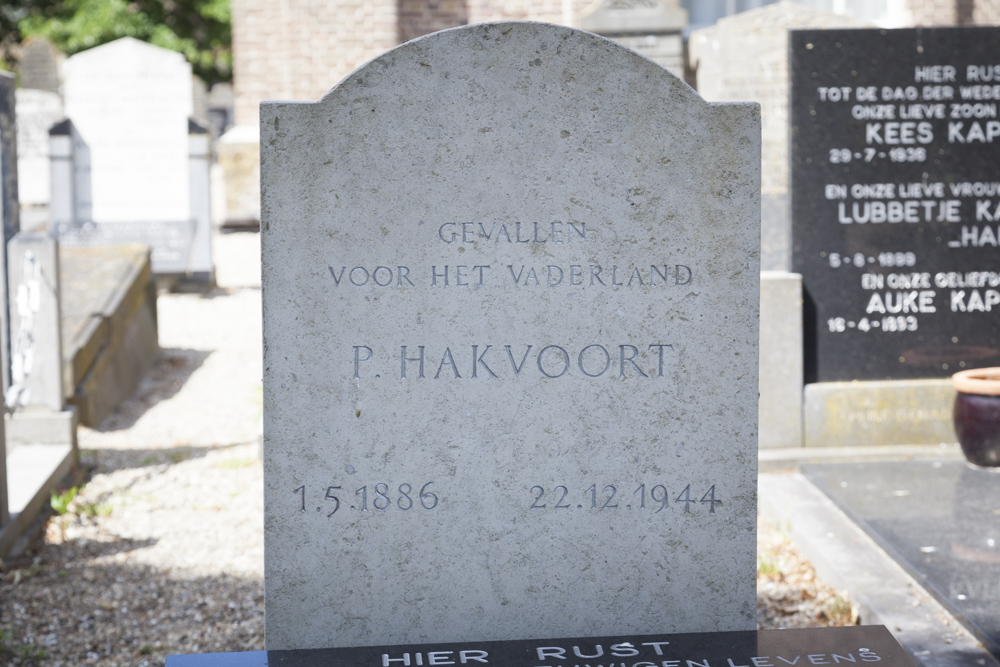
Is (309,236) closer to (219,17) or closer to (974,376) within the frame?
(974,376)

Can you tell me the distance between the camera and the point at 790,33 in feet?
17.6

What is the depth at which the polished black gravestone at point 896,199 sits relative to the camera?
5.39 metres

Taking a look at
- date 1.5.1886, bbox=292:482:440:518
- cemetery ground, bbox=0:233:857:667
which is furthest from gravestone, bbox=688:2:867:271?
date 1.5.1886, bbox=292:482:440:518

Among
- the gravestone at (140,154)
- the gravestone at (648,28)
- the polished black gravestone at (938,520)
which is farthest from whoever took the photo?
the gravestone at (140,154)

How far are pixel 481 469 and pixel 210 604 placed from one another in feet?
6.77

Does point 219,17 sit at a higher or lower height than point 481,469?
higher

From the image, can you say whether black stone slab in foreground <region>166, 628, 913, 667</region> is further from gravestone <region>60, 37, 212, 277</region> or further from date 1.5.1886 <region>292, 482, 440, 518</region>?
gravestone <region>60, 37, 212, 277</region>

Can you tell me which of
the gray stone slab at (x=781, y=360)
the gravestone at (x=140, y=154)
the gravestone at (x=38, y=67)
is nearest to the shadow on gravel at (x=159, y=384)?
the gravestone at (x=140, y=154)

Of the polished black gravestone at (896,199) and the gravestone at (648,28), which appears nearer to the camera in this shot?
the polished black gravestone at (896,199)

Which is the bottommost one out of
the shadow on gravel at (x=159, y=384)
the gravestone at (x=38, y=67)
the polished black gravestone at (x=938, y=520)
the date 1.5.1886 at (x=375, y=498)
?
the shadow on gravel at (x=159, y=384)

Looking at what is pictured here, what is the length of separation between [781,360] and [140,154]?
830cm

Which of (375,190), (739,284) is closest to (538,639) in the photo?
(739,284)

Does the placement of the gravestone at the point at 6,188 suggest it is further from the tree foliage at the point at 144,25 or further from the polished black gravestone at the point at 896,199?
the tree foliage at the point at 144,25

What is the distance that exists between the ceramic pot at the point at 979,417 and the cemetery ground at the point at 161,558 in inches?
42.7
